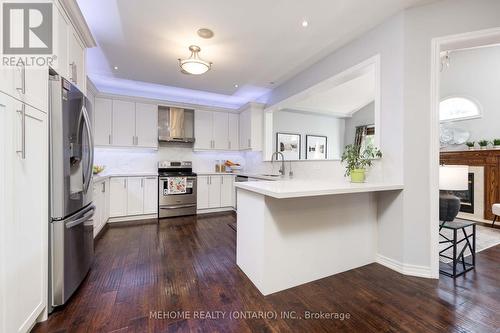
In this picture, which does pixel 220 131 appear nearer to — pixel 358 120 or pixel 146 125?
pixel 146 125

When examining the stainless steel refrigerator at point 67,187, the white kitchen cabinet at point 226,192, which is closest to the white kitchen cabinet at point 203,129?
the white kitchen cabinet at point 226,192

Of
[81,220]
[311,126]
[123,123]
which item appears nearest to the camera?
[81,220]

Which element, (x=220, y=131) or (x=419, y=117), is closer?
(x=419, y=117)

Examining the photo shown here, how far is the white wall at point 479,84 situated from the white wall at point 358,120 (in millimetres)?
1635

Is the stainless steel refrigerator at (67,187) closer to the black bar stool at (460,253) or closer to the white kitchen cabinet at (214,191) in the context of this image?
the white kitchen cabinet at (214,191)

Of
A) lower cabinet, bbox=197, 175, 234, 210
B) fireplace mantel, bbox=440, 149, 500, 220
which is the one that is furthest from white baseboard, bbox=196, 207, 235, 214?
fireplace mantel, bbox=440, 149, 500, 220

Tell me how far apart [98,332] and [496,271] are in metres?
3.55

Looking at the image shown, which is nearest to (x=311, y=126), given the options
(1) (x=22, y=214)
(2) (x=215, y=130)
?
(2) (x=215, y=130)

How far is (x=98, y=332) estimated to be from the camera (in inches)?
53.6

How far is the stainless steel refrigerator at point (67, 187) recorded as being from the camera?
1.55 metres

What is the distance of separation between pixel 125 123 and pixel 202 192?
2030mm

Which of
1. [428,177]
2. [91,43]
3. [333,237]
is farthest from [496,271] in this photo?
[91,43]

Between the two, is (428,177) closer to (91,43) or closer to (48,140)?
(48,140)

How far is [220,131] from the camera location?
499 centimetres
